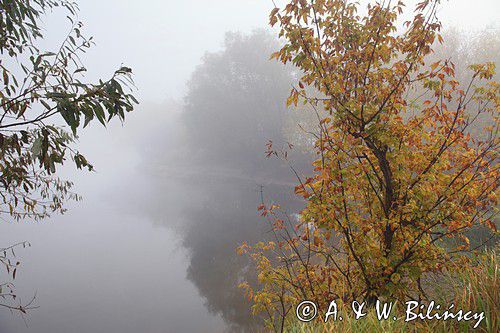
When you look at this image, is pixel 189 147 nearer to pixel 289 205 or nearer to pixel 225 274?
Result: pixel 289 205

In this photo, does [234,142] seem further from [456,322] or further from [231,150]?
[456,322]

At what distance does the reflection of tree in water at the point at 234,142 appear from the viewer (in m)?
23.6

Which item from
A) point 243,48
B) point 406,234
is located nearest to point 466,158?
point 406,234

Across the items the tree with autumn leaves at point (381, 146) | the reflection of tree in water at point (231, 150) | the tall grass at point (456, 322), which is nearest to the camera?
the tall grass at point (456, 322)

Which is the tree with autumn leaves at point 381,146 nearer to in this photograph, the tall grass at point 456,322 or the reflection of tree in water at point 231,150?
the tall grass at point 456,322

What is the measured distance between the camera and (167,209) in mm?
31062

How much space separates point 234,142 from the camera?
4341 cm

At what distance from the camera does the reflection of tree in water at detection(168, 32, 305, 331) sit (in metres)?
23.6

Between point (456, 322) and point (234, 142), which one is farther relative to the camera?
point (234, 142)

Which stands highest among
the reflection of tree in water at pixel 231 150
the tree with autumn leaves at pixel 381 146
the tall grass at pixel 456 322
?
the reflection of tree in water at pixel 231 150

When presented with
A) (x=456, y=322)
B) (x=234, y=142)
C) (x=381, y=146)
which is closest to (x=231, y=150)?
(x=234, y=142)

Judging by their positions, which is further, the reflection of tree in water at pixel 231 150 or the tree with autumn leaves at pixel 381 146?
the reflection of tree in water at pixel 231 150

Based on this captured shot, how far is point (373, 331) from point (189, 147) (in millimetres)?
56448

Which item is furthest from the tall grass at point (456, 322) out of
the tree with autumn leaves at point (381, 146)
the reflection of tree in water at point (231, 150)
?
the reflection of tree in water at point (231, 150)
